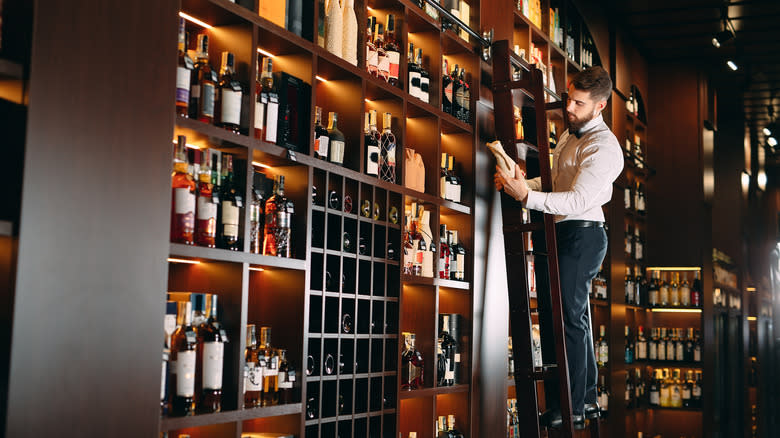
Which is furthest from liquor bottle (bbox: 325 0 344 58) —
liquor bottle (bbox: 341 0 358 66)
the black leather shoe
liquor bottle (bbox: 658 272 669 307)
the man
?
liquor bottle (bbox: 658 272 669 307)

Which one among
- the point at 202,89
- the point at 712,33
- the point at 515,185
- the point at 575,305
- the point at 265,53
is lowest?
the point at 575,305

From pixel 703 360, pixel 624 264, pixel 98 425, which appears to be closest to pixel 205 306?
pixel 98 425

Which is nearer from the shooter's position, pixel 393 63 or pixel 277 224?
pixel 277 224

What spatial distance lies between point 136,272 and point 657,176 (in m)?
6.52

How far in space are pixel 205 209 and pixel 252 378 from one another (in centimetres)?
59

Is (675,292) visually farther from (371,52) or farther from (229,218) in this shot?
(229,218)

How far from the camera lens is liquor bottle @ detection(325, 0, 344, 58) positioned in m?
3.22

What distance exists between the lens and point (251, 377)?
107 inches

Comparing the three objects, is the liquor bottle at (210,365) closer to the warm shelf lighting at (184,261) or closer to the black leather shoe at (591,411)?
the warm shelf lighting at (184,261)

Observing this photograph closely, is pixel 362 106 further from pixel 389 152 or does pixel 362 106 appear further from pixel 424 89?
pixel 424 89

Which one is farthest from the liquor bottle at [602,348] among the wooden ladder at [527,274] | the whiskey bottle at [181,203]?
the whiskey bottle at [181,203]

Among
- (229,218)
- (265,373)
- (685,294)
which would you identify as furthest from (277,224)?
(685,294)

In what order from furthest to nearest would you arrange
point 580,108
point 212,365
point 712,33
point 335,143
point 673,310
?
point 673,310 < point 712,33 < point 580,108 < point 335,143 < point 212,365

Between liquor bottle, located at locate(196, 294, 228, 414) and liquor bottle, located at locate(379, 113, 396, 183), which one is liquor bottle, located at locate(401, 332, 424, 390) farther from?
liquor bottle, located at locate(196, 294, 228, 414)
